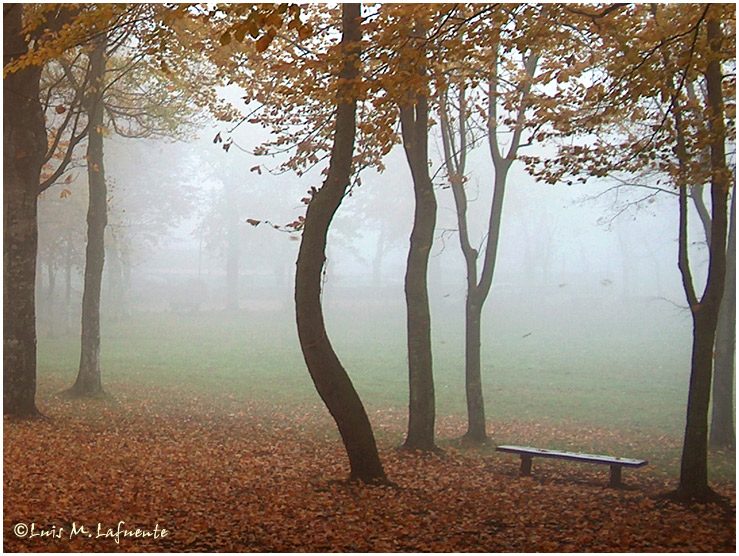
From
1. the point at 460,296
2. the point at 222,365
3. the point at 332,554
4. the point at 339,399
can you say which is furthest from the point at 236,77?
the point at 460,296

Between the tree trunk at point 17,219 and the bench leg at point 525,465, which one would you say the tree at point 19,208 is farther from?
the bench leg at point 525,465

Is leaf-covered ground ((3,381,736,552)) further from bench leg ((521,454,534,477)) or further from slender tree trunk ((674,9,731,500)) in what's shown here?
slender tree trunk ((674,9,731,500))

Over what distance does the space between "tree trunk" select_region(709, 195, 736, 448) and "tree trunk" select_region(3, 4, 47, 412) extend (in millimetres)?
10191

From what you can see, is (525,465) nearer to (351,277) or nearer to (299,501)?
(299,501)

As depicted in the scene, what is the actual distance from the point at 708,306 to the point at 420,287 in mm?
3840

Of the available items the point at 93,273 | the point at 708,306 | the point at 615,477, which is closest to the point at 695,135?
the point at 708,306

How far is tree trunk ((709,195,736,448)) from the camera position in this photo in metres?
11.4

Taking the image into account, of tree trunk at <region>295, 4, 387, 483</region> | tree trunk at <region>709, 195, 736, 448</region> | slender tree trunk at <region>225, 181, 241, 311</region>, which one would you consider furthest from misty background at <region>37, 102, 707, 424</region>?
tree trunk at <region>295, 4, 387, 483</region>

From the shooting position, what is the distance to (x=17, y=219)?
9.47 meters

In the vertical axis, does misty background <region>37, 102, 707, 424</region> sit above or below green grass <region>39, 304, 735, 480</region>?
above

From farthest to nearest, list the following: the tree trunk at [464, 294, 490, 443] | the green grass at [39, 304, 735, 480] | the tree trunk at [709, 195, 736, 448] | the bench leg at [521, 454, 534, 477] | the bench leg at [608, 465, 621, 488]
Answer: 1. the green grass at [39, 304, 735, 480]
2. the tree trunk at [464, 294, 490, 443]
3. the tree trunk at [709, 195, 736, 448]
4. the bench leg at [521, 454, 534, 477]
5. the bench leg at [608, 465, 621, 488]

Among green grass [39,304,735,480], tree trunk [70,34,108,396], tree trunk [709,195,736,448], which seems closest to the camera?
tree trunk [709,195,736,448]

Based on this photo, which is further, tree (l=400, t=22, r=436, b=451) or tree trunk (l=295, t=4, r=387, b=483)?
tree (l=400, t=22, r=436, b=451)

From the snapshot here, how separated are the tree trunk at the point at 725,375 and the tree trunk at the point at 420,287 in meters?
4.88
